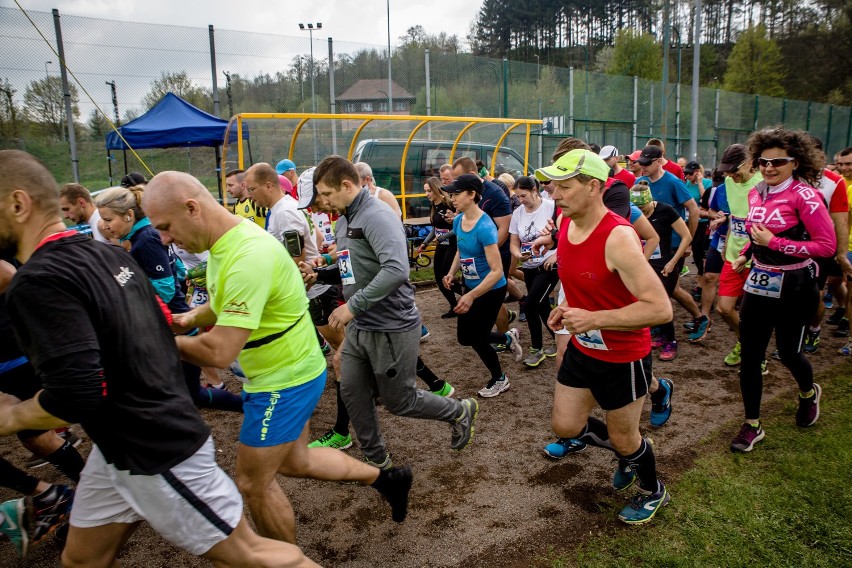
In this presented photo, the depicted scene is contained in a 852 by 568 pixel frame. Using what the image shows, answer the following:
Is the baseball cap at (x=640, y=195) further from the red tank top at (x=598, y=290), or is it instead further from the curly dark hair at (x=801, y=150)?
the red tank top at (x=598, y=290)

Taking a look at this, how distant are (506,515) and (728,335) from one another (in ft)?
14.9

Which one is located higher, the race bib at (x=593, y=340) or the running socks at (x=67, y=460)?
the race bib at (x=593, y=340)

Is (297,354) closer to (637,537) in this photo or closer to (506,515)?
(506,515)

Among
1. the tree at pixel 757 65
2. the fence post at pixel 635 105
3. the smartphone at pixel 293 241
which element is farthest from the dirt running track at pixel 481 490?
the tree at pixel 757 65

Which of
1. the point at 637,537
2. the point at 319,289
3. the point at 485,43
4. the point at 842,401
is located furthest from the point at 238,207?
the point at 485,43

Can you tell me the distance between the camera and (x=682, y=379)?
5312mm

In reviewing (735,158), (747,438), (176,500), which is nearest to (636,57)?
(735,158)

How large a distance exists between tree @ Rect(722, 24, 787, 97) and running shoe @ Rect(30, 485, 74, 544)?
150 ft

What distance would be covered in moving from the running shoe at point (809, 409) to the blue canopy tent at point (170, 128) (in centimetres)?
1058

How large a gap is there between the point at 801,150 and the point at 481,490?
311 centimetres

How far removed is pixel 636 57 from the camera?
43.2 m

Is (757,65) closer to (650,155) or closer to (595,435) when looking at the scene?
(650,155)

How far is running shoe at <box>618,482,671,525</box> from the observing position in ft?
10.3

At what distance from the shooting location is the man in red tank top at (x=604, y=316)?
2670mm
